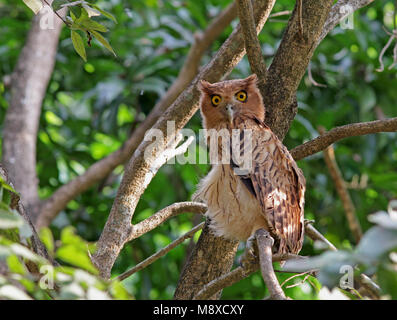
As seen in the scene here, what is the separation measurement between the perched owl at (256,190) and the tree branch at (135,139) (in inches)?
52.7

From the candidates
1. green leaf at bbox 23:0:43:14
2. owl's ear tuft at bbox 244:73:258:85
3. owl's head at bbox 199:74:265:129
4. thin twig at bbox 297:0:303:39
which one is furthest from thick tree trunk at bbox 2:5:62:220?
green leaf at bbox 23:0:43:14

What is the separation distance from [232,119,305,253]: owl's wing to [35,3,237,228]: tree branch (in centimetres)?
143

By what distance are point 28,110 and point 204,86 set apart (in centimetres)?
198

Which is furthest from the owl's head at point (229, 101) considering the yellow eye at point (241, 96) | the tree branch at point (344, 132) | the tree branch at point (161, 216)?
the tree branch at point (161, 216)

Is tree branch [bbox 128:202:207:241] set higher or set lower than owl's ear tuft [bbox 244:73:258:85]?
lower

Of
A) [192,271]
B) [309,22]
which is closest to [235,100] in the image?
[309,22]

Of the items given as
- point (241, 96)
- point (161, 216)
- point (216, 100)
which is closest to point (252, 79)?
point (241, 96)

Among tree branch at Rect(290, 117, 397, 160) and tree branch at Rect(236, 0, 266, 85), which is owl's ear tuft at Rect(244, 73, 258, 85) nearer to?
tree branch at Rect(236, 0, 266, 85)

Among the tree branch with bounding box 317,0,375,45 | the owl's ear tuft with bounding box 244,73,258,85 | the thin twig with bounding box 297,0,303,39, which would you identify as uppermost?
the tree branch with bounding box 317,0,375,45

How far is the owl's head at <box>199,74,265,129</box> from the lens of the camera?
3.16m

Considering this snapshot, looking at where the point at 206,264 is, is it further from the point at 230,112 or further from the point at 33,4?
the point at 33,4

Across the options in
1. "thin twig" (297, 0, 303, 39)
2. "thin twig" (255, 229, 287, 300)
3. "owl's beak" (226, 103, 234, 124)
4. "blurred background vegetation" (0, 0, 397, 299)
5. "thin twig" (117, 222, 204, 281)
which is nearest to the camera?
"thin twig" (255, 229, 287, 300)

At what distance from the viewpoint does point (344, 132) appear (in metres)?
2.79

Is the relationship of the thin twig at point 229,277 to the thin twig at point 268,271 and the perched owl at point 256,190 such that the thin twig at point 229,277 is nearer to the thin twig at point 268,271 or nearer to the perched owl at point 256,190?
the thin twig at point 268,271
